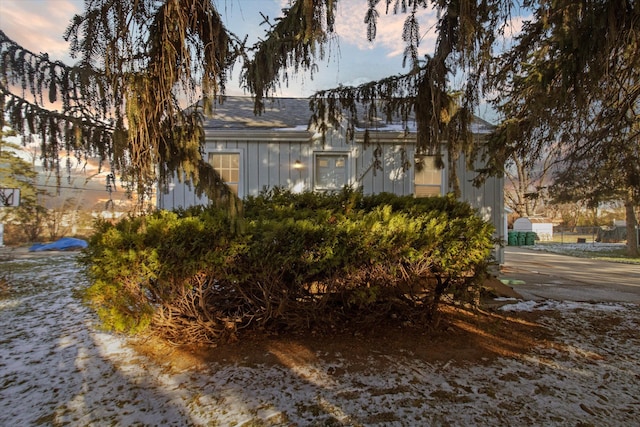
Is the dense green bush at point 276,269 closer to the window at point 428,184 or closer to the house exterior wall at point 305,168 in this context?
the house exterior wall at point 305,168

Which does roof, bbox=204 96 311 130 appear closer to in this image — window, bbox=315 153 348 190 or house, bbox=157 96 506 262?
house, bbox=157 96 506 262

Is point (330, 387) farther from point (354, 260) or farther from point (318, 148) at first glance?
point (318, 148)

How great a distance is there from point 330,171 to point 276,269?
5.29m

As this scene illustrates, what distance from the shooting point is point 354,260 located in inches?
117

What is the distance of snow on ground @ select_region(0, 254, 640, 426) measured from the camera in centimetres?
212

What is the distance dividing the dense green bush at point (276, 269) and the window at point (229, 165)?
14.2 ft

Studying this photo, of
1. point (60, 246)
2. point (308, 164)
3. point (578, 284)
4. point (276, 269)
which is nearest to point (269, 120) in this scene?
point (308, 164)

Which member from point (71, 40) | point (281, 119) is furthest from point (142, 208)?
point (281, 119)

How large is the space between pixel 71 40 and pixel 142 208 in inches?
50.8

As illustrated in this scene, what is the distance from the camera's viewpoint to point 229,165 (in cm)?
771

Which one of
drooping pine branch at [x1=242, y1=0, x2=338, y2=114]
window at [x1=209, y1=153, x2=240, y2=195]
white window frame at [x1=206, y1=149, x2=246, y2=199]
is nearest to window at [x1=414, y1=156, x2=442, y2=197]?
white window frame at [x1=206, y1=149, x2=246, y2=199]

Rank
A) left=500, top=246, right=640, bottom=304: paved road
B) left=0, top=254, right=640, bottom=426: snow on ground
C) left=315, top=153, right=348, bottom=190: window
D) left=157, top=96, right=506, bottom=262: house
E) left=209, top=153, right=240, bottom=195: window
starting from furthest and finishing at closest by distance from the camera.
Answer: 1. left=315, top=153, right=348, bottom=190: window
2. left=209, top=153, right=240, bottom=195: window
3. left=157, top=96, right=506, bottom=262: house
4. left=500, top=246, right=640, bottom=304: paved road
5. left=0, top=254, right=640, bottom=426: snow on ground

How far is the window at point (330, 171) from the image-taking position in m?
7.83

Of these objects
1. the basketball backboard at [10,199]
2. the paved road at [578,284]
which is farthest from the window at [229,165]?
the paved road at [578,284]
